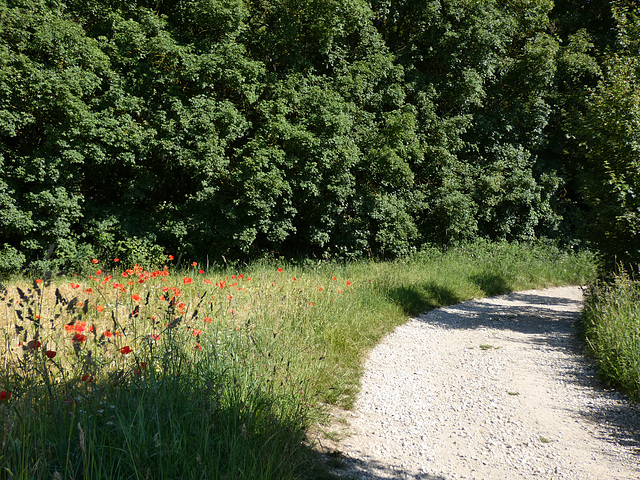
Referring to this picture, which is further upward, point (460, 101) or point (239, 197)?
point (460, 101)

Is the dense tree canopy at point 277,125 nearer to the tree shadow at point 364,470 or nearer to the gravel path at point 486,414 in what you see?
the gravel path at point 486,414

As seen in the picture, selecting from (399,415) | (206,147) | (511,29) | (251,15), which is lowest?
(399,415)

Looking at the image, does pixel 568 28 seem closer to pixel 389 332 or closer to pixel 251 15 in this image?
pixel 251 15

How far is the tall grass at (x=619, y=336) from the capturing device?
4922 millimetres

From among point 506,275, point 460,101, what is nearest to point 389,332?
point 506,275

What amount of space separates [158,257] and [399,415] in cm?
954

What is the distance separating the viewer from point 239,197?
1162 cm

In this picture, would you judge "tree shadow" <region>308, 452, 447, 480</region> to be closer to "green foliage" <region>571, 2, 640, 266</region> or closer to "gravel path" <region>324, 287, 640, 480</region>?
"gravel path" <region>324, 287, 640, 480</region>

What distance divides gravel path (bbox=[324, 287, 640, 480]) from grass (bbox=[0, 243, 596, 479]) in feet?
1.44

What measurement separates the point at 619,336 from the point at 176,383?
17.2ft

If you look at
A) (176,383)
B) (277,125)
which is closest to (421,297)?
(277,125)

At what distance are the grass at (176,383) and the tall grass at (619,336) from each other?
2.92 metres

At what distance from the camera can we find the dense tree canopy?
9594mm

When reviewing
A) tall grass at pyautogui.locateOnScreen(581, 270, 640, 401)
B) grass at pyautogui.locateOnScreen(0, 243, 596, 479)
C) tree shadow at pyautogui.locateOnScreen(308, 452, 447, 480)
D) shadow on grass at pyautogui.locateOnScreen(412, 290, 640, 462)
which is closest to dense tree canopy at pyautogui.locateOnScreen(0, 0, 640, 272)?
tall grass at pyautogui.locateOnScreen(581, 270, 640, 401)
